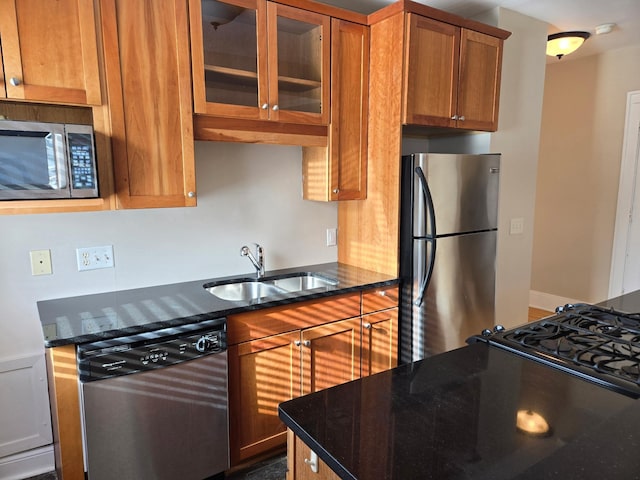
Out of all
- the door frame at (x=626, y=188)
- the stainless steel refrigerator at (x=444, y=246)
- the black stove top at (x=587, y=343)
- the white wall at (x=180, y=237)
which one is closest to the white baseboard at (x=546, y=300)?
the door frame at (x=626, y=188)

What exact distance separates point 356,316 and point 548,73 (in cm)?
375

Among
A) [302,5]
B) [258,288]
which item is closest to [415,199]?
[258,288]

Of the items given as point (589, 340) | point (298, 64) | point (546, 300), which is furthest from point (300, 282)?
point (546, 300)

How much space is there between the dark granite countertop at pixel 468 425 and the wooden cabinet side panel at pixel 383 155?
A: 4.42ft

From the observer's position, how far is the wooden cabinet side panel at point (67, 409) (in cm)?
151

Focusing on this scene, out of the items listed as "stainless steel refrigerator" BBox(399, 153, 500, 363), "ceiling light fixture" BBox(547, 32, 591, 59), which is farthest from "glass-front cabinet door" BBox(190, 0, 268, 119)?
"ceiling light fixture" BBox(547, 32, 591, 59)

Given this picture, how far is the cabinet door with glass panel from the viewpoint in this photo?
194 cm

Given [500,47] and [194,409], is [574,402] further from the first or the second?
[500,47]

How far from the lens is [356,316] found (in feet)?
7.57

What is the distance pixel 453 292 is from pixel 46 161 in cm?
217

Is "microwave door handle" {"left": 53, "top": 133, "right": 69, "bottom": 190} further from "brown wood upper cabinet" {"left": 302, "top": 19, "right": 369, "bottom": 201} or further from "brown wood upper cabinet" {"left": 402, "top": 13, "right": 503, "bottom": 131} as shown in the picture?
"brown wood upper cabinet" {"left": 402, "top": 13, "right": 503, "bottom": 131}

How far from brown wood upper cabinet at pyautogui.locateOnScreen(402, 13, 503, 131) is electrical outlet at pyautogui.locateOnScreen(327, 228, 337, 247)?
0.90 metres

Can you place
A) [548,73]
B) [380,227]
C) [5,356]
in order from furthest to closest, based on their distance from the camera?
[548,73], [380,227], [5,356]

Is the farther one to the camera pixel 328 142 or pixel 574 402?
pixel 328 142
